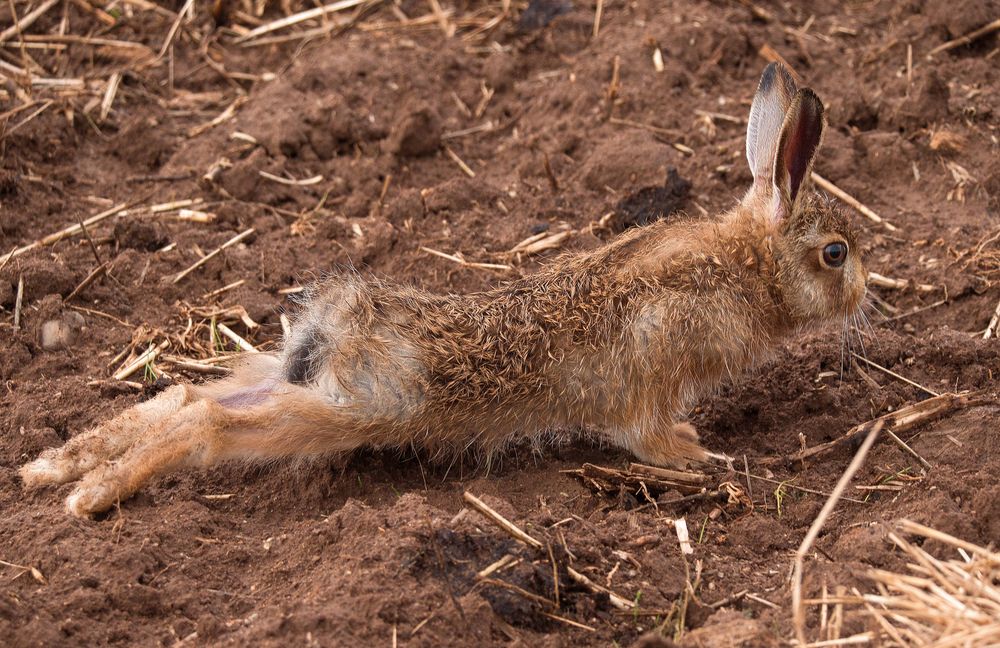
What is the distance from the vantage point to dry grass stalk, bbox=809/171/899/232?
7293 mm

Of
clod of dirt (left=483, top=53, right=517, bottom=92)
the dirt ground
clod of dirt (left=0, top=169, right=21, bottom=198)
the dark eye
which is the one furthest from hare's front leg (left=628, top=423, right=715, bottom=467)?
clod of dirt (left=0, top=169, right=21, bottom=198)

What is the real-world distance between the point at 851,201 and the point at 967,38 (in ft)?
7.17

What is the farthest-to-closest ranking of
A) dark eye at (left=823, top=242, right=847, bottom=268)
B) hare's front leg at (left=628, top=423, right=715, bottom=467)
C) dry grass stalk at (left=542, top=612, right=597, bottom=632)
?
dark eye at (left=823, top=242, right=847, bottom=268) → hare's front leg at (left=628, top=423, right=715, bottom=467) → dry grass stalk at (left=542, top=612, right=597, bottom=632)

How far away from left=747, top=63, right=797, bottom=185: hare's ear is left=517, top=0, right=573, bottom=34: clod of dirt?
3739 mm

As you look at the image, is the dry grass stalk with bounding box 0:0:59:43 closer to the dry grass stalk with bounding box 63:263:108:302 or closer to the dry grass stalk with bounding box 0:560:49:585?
the dry grass stalk with bounding box 63:263:108:302

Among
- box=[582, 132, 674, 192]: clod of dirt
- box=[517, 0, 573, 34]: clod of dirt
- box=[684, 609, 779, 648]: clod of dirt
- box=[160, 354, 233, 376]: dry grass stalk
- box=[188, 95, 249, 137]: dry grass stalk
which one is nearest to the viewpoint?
box=[684, 609, 779, 648]: clod of dirt

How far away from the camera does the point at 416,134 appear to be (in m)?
7.84

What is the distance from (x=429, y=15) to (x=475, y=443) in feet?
16.7

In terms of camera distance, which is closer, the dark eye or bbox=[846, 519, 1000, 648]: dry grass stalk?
bbox=[846, 519, 1000, 648]: dry grass stalk

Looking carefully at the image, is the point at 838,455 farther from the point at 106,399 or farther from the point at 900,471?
the point at 106,399

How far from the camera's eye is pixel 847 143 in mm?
7797

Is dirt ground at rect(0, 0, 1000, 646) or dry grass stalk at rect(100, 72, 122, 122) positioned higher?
dry grass stalk at rect(100, 72, 122, 122)

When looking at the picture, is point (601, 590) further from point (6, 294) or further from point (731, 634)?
point (6, 294)

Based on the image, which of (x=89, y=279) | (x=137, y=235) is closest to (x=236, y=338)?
(x=89, y=279)
